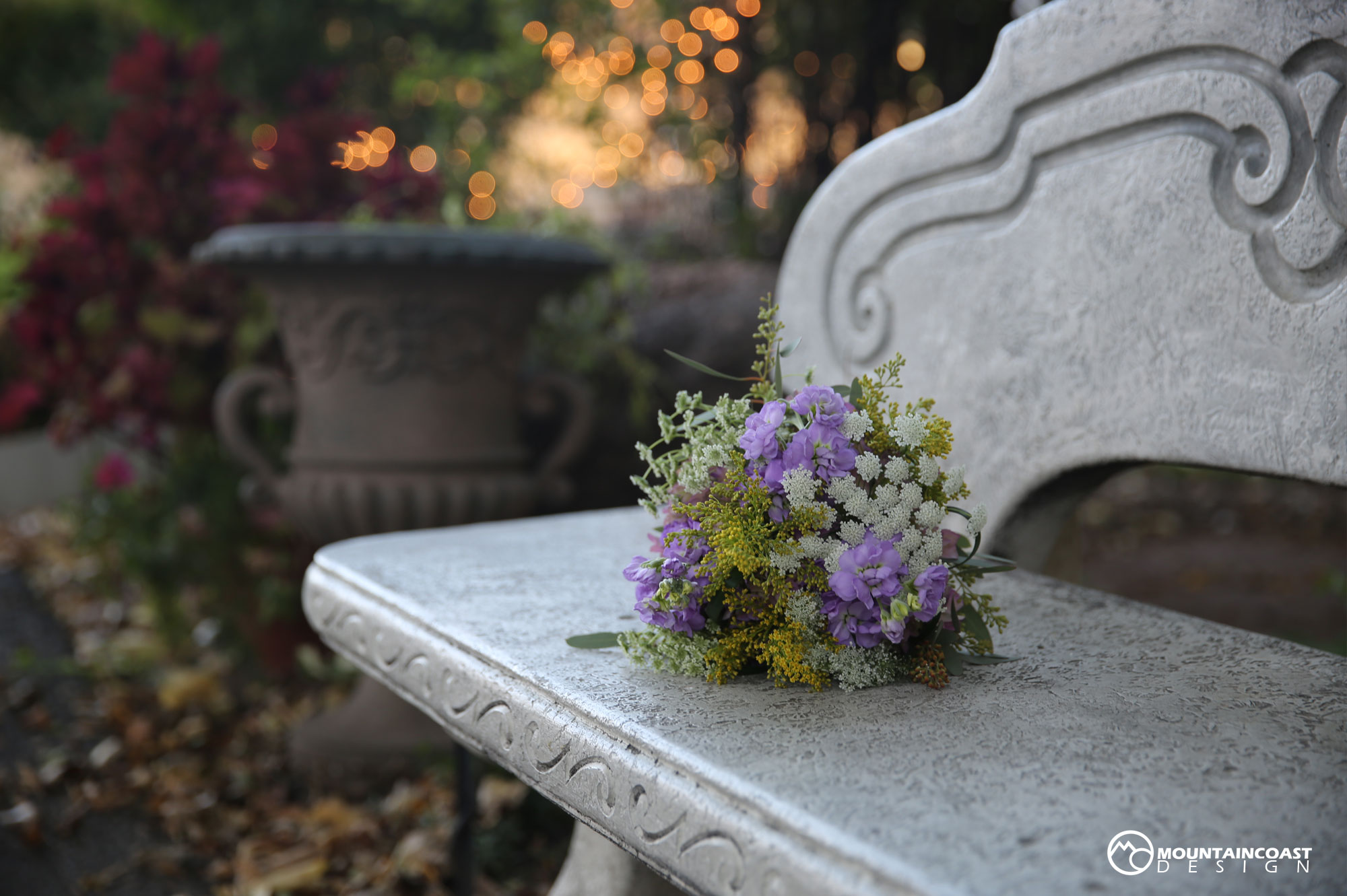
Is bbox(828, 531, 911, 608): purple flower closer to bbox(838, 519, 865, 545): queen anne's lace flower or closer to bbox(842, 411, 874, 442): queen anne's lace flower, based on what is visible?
bbox(838, 519, 865, 545): queen anne's lace flower

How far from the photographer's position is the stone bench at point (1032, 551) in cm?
78

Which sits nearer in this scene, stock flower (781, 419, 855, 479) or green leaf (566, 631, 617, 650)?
stock flower (781, 419, 855, 479)

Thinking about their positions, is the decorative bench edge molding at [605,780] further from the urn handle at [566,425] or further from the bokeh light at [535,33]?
the bokeh light at [535,33]

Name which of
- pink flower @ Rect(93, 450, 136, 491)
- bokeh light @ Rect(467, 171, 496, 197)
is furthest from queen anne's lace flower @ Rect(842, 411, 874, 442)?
bokeh light @ Rect(467, 171, 496, 197)

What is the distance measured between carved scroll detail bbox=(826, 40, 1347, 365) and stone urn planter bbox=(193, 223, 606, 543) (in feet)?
3.86

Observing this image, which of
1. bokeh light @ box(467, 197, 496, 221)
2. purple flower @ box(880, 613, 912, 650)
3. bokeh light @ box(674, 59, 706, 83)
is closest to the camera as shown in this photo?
purple flower @ box(880, 613, 912, 650)

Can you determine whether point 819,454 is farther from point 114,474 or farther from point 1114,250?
point 114,474

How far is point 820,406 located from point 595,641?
1.22 ft

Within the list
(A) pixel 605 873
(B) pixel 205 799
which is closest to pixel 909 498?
(A) pixel 605 873

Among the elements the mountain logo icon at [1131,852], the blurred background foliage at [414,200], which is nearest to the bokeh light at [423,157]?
the blurred background foliage at [414,200]

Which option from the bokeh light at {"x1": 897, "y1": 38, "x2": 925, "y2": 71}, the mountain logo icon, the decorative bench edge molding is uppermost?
the bokeh light at {"x1": 897, "y1": 38, "x2": 925, "y2": 71}

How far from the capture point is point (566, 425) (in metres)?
2.87

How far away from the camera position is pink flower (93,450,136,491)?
3.33 meters

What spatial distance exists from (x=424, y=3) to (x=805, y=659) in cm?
682
